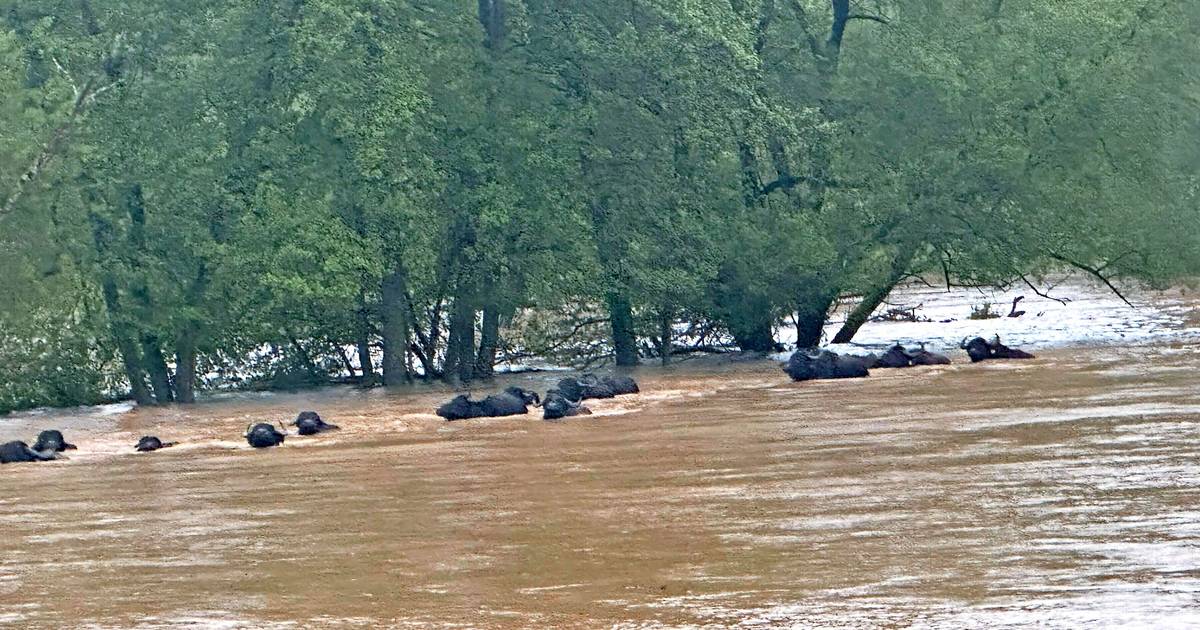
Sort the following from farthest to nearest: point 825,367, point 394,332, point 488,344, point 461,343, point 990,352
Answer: point 488,344, point 461,343, point 394,332, point 990,352, point 825,367

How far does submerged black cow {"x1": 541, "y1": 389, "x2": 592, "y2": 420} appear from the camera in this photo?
75.7 feet

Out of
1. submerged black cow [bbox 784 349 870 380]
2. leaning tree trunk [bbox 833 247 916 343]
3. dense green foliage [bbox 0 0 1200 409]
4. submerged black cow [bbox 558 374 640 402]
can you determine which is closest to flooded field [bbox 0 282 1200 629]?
submerged black cow [bbox 558 374 640 402]

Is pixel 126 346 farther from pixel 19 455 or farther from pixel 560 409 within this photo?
pixel 560 409

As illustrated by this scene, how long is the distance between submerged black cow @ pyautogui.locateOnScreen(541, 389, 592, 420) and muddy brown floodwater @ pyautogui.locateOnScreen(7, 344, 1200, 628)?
0.42 m

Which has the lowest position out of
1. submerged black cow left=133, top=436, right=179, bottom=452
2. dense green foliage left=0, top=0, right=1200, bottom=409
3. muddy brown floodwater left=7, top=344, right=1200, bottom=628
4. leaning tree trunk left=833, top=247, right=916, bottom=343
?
muddy brown floodwater left=7, top=344, right=1200, bottom=628

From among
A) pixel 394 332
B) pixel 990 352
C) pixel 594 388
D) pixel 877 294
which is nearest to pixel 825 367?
pixel 990 352

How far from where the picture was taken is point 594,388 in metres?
25.4

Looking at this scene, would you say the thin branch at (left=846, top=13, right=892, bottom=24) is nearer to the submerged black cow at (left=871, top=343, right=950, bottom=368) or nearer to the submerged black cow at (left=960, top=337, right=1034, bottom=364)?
the submerged black cow at (left=960, top=337, right=1034, bottom=364)

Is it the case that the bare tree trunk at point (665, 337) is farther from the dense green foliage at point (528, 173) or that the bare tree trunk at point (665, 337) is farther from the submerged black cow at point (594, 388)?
the submerged black cow at point (594, 388)

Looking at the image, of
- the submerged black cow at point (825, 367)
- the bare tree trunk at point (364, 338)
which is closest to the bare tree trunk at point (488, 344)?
the bare tree trunk at point (364, 338)

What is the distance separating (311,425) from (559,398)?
10.3 ft

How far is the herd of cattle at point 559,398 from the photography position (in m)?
21.5

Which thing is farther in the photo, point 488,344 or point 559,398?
point 488,344

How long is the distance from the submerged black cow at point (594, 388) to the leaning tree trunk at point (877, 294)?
8.51 metres
